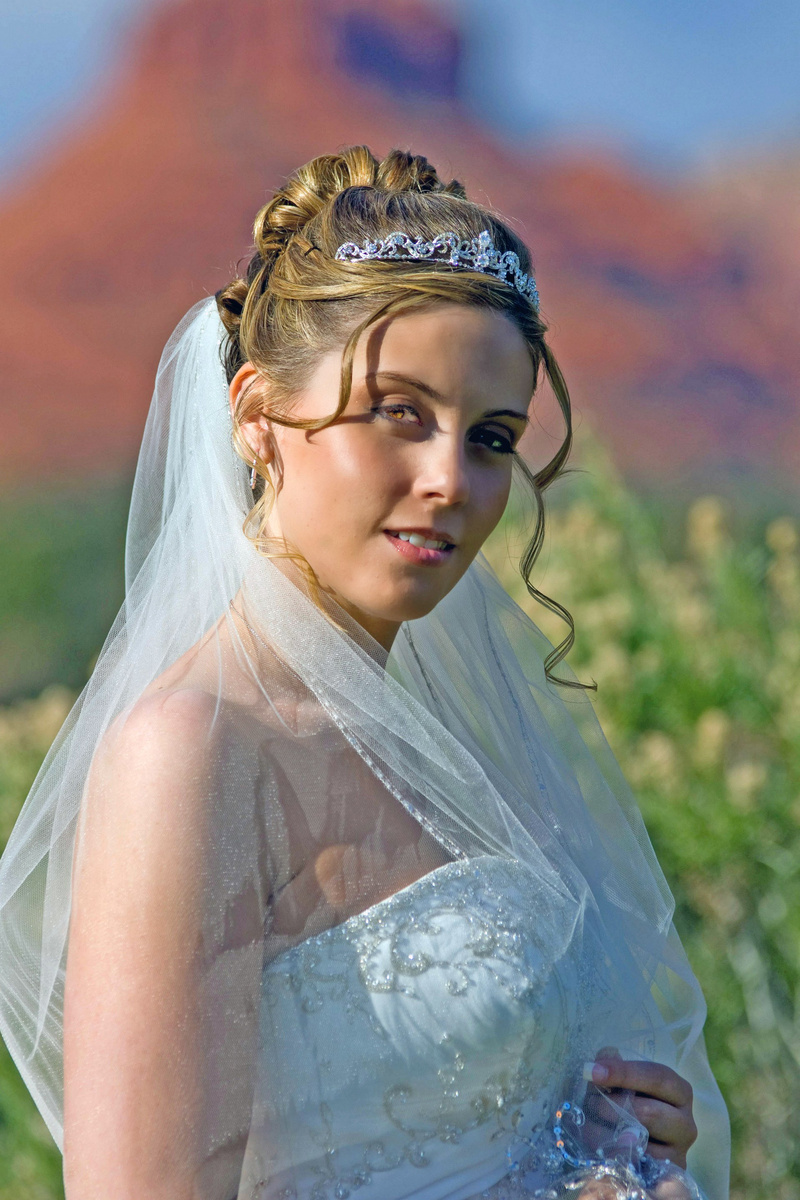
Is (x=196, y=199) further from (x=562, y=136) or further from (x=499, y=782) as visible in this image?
(x=499, y=782)

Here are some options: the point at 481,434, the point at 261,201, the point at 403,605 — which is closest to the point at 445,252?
the point at 481,434

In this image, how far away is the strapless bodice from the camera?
1.38 meters

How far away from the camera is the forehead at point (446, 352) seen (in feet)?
5.11

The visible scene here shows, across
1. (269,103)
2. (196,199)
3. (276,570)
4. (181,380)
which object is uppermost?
(269,103)

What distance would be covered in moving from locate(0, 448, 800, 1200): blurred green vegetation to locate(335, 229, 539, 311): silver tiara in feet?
4.10

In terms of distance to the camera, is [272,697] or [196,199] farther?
Answer: [196,199]

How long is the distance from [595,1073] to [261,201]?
667 centimetres

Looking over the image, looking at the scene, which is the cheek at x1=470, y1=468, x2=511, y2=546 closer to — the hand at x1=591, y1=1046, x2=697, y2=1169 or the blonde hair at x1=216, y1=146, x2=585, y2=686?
the blonde hair at x1=216, y1=146, x2=585, y2=686

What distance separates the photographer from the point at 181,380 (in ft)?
6.21

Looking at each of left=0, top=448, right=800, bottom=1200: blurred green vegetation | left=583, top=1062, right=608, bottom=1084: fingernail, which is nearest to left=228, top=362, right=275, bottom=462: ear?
left=583, top=1062, right=608, bottom=1084: fingernail

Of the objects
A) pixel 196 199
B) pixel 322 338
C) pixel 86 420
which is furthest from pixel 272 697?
pixel 196 199

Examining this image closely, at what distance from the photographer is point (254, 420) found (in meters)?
1.71

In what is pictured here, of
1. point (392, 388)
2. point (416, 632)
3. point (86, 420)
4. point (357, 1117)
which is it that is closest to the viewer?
point (357, 1117)

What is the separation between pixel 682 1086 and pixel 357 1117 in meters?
0.57
